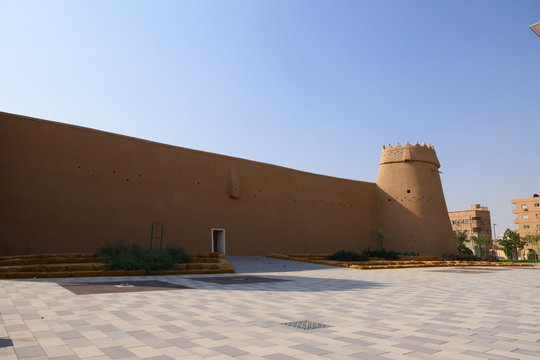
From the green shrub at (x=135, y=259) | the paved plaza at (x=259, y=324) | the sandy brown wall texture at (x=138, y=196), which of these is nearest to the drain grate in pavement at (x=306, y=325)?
the paved plaza at (x=259, y=324)

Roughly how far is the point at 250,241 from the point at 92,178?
927cm

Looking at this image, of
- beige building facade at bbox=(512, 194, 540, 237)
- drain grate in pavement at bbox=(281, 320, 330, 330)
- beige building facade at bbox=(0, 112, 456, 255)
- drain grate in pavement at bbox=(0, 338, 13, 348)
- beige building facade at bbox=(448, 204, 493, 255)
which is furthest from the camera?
beige building facade at bbox=(448, 204, 493, 255)

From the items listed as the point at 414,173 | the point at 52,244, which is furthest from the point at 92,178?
the point at 414,173

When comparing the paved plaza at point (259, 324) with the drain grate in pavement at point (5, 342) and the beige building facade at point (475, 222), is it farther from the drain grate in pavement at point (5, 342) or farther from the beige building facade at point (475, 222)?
the beige building facade at point (475, 222)

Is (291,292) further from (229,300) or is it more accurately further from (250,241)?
(250,241)

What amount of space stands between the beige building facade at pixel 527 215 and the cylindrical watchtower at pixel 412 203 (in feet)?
138

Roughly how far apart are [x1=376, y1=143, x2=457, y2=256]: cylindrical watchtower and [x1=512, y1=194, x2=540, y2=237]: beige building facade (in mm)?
42003

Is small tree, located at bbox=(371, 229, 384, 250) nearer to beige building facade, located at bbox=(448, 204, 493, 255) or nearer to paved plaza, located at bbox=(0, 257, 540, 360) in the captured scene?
paved plaza, located at bbox=(0, 257, 540, 360)

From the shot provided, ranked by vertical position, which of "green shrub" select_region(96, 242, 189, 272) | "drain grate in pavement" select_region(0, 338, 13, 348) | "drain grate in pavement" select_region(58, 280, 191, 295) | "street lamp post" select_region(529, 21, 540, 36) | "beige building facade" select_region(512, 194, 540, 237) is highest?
"beige building facade" select_region(512, 194, 540, 237)

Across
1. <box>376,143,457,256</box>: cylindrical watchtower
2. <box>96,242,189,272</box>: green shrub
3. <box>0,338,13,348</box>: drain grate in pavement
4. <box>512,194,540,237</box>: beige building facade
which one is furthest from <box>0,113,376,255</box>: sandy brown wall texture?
<box>512,194,540,237</box>: beige building facade

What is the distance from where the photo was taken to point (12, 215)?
15273 millimetres

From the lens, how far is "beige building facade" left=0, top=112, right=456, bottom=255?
1591 cm

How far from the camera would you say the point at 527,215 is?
213 ft

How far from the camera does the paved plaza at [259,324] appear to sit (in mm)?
3922
